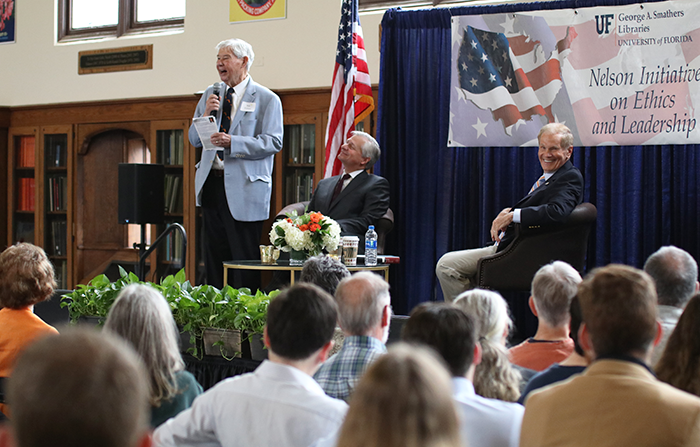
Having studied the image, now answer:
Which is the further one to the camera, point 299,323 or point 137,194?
point 137,194

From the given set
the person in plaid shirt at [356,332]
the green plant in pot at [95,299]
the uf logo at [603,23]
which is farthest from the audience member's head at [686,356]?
the uf logo at [603,23]

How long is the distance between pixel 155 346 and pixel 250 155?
328 centimetres

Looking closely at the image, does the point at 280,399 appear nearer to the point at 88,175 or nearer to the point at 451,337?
the point at 451,337

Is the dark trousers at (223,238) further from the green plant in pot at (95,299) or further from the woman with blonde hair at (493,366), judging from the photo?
the woman with blonde hair at (493,366)

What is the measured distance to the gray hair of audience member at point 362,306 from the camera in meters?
1.80

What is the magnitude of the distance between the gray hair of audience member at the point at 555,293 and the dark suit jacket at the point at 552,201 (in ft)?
6.50

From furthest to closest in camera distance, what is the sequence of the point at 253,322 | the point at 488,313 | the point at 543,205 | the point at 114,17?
the point at 114,17, the point at 543,205, the point at 253,322, the point at 488,313

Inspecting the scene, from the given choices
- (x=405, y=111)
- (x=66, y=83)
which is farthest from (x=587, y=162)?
(x=66, y=83)

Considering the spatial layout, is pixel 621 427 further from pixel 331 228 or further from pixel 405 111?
pixel 405 111

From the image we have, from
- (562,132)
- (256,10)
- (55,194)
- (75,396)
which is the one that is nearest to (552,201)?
(562,132)

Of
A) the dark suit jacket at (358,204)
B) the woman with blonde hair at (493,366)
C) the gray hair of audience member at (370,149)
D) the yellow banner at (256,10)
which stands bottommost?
the woman with blonde hair at (493,366)

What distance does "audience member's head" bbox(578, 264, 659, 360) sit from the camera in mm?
1241

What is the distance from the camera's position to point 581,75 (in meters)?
4.55

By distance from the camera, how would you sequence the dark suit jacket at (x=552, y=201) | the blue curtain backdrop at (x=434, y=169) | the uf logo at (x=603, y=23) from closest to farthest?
1. the dark suit jacket at (x=552, y=201)
2. the uf logo at (x=603, y=23)
3. the blue curtain backdrop at (x=434, y=169)
